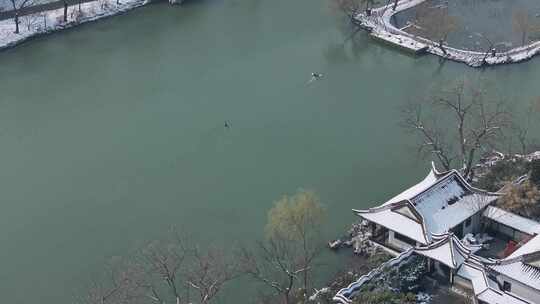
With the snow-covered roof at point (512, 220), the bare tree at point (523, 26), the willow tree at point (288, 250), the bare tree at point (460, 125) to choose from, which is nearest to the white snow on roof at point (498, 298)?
the snow-covered roof at point (512, 220)

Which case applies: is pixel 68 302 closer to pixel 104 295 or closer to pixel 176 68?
pixel 104 295

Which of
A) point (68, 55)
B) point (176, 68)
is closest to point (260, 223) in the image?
point (176, 68)

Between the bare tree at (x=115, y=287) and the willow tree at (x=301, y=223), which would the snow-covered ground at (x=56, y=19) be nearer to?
the bare tree at (x=115, y=287)

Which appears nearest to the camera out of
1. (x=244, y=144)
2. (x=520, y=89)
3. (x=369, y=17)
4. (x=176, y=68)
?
(x=244, y=144)

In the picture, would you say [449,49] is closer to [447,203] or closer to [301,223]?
[447,203]

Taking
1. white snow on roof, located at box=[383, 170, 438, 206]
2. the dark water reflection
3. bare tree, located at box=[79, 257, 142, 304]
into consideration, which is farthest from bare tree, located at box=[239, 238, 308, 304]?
the dark water reflection

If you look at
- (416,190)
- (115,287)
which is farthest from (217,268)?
(416,190)

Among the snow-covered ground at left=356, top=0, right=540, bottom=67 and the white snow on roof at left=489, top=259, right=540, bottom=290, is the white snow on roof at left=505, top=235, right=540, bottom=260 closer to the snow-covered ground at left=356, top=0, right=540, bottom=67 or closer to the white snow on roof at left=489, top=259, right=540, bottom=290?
the white snow on roof at left=489, top=259, right=540, bottom=290
